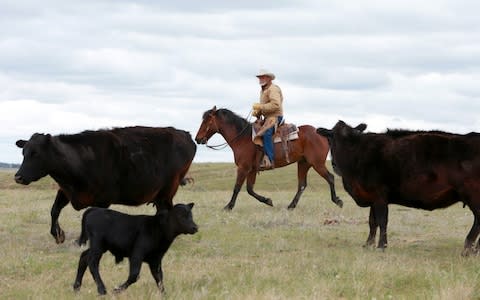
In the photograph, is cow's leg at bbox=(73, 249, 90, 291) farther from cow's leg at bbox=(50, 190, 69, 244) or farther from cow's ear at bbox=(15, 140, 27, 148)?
cow's ear at bbox=(15, 140, 27, 148)

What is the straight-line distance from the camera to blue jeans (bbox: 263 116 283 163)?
63.5 ft

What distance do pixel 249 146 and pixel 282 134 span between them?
918 mm

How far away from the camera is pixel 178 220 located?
332 inches

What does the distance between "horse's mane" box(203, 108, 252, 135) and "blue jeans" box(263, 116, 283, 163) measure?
0.54 meters

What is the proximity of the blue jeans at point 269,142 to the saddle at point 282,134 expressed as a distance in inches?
4.1

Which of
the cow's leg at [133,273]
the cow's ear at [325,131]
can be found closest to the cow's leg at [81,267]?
the cow's leg at [133,273]

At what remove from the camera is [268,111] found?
62.3 feet

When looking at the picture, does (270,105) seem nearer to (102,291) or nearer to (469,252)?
(469,252)

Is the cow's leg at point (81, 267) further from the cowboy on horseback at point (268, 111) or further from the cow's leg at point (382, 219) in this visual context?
the cowboy on horseback at point (268, 111)

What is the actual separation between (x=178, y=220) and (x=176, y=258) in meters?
2.80

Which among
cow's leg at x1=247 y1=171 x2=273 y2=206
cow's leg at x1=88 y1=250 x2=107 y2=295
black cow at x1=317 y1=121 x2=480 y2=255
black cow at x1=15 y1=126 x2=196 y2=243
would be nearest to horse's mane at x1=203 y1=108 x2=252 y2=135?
cow's leg at x1=247 y1=171 x2=273 y2=206

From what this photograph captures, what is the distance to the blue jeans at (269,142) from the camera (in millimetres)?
19359

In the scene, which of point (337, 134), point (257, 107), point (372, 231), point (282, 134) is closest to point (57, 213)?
point (337, 134)

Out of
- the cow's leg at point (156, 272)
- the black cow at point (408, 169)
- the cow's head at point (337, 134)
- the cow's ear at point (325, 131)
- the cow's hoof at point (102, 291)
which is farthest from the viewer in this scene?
the cow's ear at point (325, 131)
